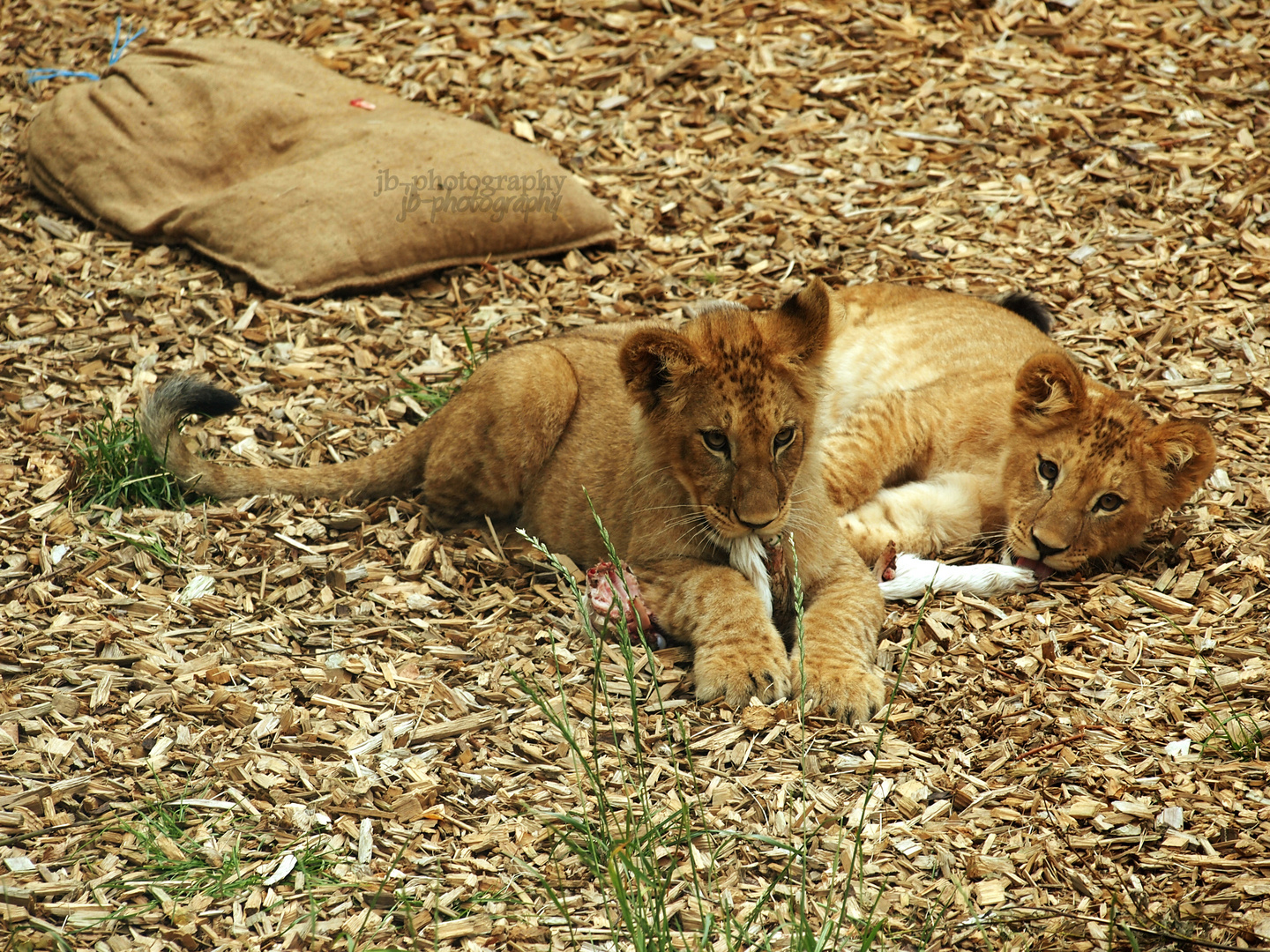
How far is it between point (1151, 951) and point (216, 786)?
254cm

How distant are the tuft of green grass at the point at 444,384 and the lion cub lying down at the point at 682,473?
0.56 m

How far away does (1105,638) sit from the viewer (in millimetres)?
4172

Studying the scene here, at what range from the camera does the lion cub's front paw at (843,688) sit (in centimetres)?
376

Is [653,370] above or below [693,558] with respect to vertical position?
above

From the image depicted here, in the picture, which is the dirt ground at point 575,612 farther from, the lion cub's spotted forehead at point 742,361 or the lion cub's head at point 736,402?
the lion cub's spotted forehead at point 742,361

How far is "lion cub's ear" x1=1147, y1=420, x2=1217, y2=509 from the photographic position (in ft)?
14.5

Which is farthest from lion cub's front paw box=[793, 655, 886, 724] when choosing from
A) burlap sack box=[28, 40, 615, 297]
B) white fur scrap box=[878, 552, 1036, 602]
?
burlap sack box=[28, 40, 615, 297]

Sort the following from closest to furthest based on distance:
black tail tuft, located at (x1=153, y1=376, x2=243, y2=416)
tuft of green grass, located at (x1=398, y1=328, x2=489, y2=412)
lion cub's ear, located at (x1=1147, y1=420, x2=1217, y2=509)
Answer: lion cub's ear, located at (x1=1147, y1=420, x2=1217, y2=509)
black tail tuft, located at (x1=153, y1=376, x2=243, y2=416)
tuft of green grass, located at (x1=398, y1=328, x2=489, y2=412)

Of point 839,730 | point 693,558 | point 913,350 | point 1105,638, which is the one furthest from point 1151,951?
point 913,350

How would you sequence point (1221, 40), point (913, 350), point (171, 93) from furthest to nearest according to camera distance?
1. point (1221, 40)
2. point (171, 93)
3. point (913, 350)

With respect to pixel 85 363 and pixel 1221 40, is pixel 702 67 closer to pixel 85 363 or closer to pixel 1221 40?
Result: pixel 1221 40

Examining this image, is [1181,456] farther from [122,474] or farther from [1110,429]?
[122,474]

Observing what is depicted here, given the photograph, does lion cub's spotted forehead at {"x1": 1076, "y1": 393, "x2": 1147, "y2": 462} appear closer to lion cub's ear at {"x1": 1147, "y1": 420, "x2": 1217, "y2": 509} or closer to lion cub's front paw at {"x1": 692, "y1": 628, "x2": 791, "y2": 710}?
lion cub's ear at {"x1": 1147, "y1": 420, "x2": 1217, "y2": 509}

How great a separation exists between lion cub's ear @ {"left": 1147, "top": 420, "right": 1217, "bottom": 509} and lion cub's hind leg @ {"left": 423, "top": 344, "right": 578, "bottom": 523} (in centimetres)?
235
